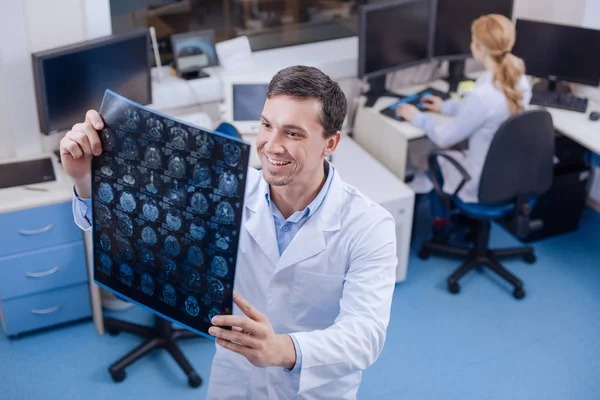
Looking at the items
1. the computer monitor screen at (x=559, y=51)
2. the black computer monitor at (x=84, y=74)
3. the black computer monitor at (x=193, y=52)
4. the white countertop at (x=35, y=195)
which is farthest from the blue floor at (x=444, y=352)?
the black computer monitor at (x=193, y=52)

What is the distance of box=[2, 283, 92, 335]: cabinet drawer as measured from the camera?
3.07 metres

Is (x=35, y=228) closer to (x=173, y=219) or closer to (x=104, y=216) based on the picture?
(x=104, y=216)

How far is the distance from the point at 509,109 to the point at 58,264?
6.79ft

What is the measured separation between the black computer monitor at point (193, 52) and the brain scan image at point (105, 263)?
2203 millimetres

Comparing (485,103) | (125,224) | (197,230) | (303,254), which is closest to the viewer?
(197,230)

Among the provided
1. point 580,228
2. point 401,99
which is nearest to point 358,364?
point 401,99

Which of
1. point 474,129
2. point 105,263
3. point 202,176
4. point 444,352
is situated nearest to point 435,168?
point 474,129

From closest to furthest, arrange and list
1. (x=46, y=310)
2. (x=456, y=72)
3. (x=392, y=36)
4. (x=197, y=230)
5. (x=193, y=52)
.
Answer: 1. (x=197, y=230)
2. (x=46, y=310)
3. (x=193, y=52)
4. (x=392, y=36)
5. (x=456, y=72)

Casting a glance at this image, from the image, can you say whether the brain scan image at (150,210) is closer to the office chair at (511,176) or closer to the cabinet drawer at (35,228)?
the cabinet drawer at (35,228)

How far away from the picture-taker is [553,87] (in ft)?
13.2

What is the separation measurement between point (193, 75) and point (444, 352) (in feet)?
5.83

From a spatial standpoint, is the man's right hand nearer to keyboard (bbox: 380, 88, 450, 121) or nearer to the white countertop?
the white countertop

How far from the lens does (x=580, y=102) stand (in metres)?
3.79

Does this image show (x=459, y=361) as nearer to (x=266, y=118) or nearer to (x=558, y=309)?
(x=558, y=309)
